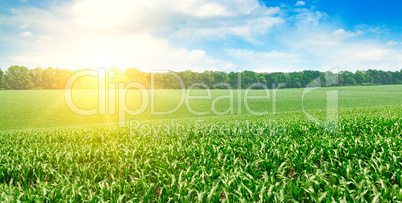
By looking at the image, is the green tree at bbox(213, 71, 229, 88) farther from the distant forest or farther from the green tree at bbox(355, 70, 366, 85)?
the green tree at bbox(355, 70, 366, 85)

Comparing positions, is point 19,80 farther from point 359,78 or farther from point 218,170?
point 359,78

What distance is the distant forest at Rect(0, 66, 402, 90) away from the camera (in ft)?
276

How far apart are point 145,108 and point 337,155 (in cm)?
3992

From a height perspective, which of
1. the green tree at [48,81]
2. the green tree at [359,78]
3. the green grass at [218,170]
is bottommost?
the green grass at [218,170]

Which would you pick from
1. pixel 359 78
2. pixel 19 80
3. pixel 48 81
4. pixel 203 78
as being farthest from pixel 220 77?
pixel 19 80

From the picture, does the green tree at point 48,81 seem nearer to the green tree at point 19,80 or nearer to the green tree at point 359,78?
the green tree at point 19,80

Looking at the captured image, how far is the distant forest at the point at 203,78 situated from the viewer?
3307 inches

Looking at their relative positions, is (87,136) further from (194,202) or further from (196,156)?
(194,202)

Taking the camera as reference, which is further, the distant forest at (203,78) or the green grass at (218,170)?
the distant forest at (203,78)

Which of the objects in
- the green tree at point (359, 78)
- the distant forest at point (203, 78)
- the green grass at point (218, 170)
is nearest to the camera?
the green grass at point (218, 170)

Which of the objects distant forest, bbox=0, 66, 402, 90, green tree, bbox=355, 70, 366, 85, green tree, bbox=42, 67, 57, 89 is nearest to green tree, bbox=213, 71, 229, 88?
distant forest, bbox=0, 66, 402, 90

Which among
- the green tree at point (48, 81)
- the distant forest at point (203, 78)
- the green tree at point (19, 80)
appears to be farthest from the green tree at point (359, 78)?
Result: the green tree at point (19, 80)

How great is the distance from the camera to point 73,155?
6.48 m

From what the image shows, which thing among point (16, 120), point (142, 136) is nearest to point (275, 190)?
point (142, 136)
